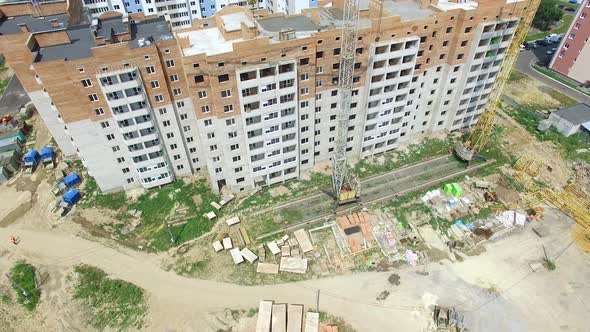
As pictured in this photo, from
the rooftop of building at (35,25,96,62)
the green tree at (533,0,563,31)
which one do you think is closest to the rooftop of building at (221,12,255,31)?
the rooftop of building at (35,25,96,62)

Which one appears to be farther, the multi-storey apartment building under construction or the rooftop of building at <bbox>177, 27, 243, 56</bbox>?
the rooftop of building at <bbox>177, 27, 243, 56</bbox>

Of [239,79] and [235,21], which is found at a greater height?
[235,21]

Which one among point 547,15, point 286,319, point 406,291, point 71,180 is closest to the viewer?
point 286,319

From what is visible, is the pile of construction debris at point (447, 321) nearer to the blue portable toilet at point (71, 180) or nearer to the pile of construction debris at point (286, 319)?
the pile of construction debris at point (286, 319)

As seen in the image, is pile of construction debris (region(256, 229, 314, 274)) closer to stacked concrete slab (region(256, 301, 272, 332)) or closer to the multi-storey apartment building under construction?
stacked concrete slab (region(256, 301, 272, 332))

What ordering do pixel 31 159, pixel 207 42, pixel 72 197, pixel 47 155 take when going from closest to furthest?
pixel 207 42 < pixel 72 197 < pixel 31 159 < pixel 47 155

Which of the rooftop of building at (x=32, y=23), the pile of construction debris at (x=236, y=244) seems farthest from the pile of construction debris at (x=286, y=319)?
the rooftop of building at (x=32, y=23)

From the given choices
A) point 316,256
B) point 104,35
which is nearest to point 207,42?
point 104,35

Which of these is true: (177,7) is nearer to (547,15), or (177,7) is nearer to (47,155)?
(47,155)
